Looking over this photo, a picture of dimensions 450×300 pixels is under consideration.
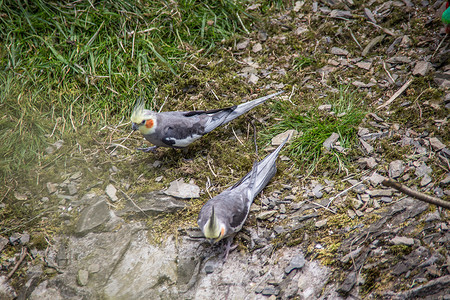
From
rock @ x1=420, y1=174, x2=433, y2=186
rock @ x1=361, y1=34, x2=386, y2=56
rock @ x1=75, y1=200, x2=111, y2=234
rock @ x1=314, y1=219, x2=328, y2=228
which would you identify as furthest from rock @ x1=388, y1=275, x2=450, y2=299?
rock @ x1=361, y1=34, x2=386, y2=56

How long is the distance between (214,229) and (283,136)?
1926 millimetres

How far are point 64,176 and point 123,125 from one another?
1.18 m

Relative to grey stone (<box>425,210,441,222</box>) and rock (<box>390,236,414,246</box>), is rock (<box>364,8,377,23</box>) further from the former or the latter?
rock (<box>390,236,414,246</box>)

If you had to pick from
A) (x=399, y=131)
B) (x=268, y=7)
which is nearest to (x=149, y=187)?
(x=399, y=131)

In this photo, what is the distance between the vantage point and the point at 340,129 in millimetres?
4758

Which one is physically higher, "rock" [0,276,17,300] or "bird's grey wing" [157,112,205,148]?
"bird's grey wing" [157,112,205,148]

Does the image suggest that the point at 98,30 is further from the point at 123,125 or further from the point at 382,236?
the point at 382,236

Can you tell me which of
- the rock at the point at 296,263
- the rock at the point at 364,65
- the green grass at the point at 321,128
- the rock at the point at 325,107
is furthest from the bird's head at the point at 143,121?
the rock at the point at 364,65

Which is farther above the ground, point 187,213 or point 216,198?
point 216,198

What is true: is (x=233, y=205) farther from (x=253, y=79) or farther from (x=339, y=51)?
(x=339, y=51)

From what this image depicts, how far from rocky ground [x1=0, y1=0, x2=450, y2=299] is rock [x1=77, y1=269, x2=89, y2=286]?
1 cm

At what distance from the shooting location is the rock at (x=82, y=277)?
4.02 meters

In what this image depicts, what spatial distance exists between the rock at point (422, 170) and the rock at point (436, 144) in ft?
1.02

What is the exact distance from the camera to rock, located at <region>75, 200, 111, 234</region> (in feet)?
14.7
